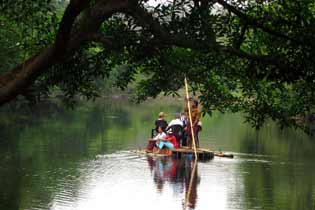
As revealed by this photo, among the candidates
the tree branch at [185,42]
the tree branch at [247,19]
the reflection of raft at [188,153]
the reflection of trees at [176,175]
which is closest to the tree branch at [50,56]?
the tree branch at [185,42]

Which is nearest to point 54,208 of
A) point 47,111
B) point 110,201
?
point 110,201

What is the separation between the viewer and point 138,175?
2350 centimetres

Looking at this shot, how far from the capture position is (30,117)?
185 feet

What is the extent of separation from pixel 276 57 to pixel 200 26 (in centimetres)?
81

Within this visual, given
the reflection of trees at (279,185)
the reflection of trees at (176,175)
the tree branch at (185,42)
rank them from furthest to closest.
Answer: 1. the reflection of trees at (176,175)
2. the reflection of trees at (279,185)
3. the tree branch at (185,42)

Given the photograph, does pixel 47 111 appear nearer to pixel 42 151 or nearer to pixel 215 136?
pixel 215 136

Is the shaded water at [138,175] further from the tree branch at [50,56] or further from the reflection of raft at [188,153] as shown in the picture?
the tree branch at [50,56]

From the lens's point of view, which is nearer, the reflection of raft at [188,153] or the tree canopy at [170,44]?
the tree canopy at [170,44]

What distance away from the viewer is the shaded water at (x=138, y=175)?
1852 centimetres

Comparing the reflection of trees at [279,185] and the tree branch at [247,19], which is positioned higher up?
the tree branch at [247,19]

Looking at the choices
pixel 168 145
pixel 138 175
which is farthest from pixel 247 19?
pixel 168 145

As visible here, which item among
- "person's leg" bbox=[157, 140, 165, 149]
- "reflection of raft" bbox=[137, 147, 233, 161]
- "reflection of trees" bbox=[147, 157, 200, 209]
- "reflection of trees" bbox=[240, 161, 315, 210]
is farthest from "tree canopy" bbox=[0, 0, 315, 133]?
"person's leg" bbox=[157, 140, 165, 149]

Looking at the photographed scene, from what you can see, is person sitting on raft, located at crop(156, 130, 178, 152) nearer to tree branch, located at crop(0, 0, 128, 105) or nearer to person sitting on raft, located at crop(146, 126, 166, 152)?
person sitting on raft, located at crop(146, 126, 166, 152)

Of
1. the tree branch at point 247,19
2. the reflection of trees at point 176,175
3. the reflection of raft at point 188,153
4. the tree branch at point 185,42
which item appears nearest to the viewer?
the tree branch at point 185,42
